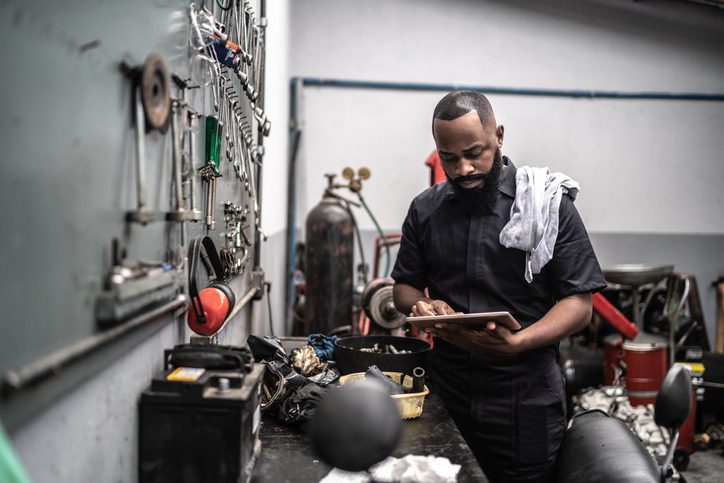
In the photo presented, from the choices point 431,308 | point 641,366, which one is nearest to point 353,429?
point 431,308

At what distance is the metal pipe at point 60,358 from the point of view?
63 cm

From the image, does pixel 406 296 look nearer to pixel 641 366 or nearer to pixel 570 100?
pixel 641 366

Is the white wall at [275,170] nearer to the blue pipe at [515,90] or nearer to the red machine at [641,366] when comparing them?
the blue pipe at [515,90]

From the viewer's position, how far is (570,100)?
16.9 ft

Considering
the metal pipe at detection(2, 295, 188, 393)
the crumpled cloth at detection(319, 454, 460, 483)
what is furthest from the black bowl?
the metal pipe at detection(2, 295, 188, 393)

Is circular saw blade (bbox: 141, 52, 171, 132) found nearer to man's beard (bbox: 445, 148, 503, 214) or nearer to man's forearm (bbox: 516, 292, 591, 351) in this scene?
man's beard (bbox: 445, 148, 503, 214)

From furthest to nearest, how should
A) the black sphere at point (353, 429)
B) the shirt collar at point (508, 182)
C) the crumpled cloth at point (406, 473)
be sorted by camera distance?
1. the shirt collar at point (508, 182)
2. the crumpled cloth at point (406, 473)
3. the black sphere at point (353, 429)

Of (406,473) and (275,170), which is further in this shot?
(275,170)

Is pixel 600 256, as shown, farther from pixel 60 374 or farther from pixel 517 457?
pixel 60 374

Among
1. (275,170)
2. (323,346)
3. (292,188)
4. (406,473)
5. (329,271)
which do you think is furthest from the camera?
(292,188)

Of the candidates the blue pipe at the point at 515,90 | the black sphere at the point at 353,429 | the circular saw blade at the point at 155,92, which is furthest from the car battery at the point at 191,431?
the blue pipe at the point at 515,90

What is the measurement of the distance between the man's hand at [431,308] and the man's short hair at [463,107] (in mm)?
515

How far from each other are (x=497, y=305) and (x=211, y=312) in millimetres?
825

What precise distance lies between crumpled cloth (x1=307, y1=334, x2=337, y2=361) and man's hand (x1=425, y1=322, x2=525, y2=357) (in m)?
0.35
